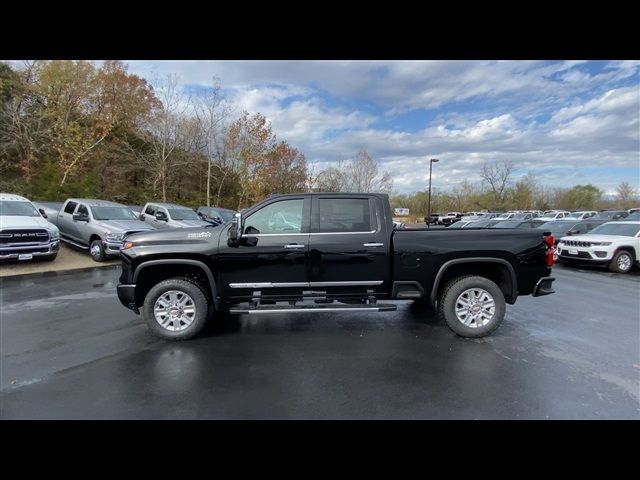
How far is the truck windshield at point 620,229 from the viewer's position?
10617 millimetres

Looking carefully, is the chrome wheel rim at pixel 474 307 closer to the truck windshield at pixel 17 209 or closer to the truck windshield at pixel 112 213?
the truck windshield at pixel 112 213

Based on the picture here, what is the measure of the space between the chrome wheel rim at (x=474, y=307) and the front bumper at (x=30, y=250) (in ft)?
37.1

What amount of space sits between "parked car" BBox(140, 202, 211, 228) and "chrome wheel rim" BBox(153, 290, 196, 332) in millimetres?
9201

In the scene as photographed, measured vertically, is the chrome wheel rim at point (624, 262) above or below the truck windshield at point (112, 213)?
below

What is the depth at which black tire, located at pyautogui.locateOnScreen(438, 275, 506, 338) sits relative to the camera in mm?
4558

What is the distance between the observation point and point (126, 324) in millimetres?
5180

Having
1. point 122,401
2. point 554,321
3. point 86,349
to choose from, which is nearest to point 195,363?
point 122,401

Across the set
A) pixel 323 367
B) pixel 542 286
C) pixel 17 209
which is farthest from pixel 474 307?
pixel 17 209

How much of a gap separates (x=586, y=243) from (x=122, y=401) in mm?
13261

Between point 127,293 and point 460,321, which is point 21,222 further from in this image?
point 460,321

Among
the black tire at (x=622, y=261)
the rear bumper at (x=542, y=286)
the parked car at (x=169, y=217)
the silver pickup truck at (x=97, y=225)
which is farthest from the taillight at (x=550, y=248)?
the parked car at (x=169, y=217)

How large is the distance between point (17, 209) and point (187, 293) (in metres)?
9.58

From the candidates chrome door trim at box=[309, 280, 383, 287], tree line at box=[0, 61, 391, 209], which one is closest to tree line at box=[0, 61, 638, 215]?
tree line at box=[0, 61, 391, 209]
